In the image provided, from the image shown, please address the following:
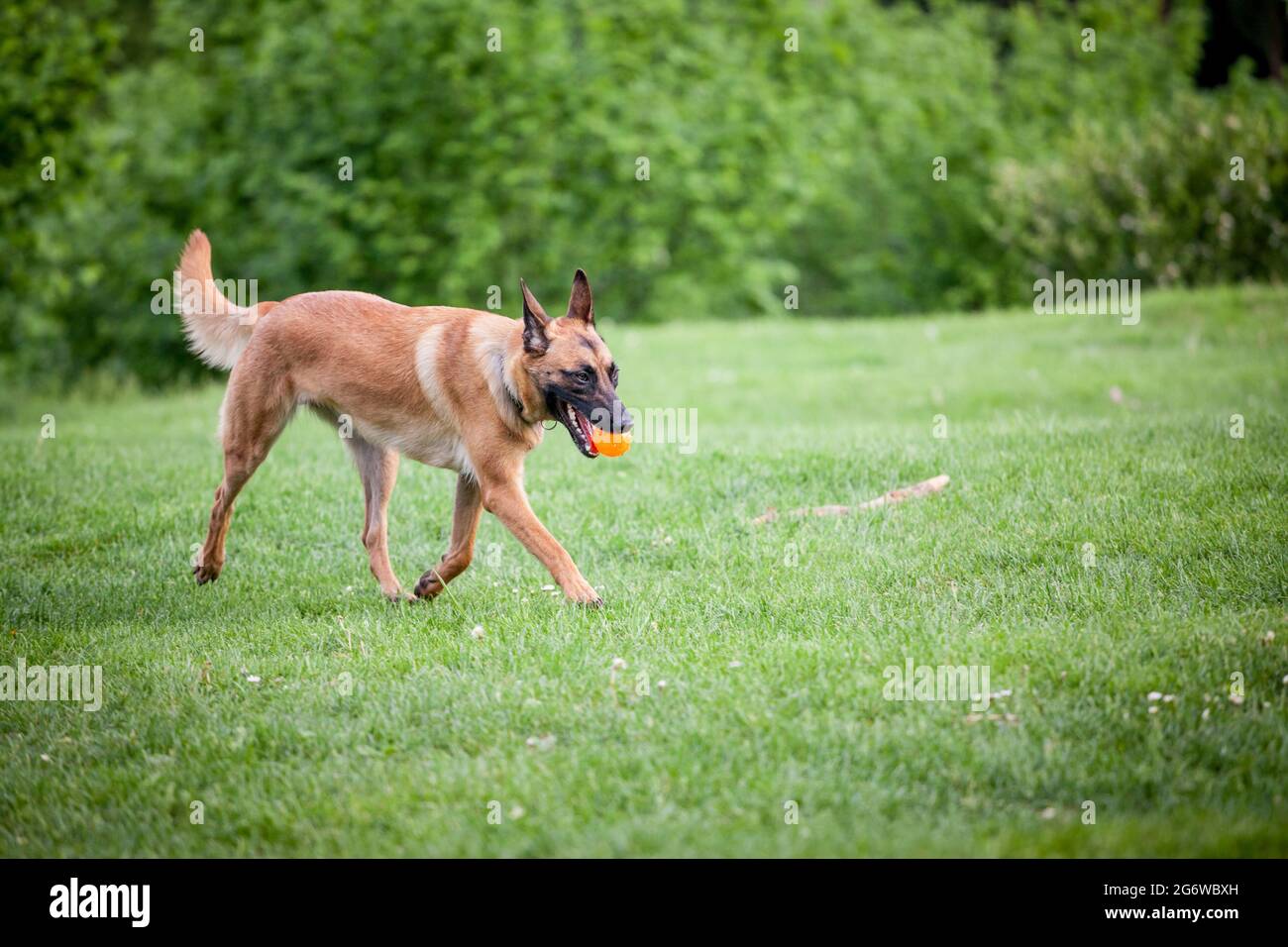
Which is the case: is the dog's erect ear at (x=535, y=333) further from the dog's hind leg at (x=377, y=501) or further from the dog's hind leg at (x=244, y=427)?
the dog's hind leg at (x=244, y=427)

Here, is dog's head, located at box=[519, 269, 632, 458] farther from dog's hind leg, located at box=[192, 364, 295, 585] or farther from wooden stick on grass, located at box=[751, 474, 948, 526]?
wooden stick on grass, located at box=[751, 474, 948, 526]

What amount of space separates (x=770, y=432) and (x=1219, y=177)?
428 inches

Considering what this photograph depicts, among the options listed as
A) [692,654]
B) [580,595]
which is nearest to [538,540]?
[580,595]

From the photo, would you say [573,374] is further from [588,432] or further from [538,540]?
[538,540]

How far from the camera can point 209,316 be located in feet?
24.2

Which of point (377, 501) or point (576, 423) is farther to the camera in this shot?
point (377, 501)

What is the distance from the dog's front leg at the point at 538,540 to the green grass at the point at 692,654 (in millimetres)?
152

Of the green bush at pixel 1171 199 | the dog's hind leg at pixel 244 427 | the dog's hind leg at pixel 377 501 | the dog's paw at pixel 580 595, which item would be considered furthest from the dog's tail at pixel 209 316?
the green bush at pixel 1171 199

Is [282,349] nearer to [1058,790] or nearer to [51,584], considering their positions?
[51,584]

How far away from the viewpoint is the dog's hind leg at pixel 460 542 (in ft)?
22.2

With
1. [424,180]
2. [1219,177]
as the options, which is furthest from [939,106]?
[424,180]

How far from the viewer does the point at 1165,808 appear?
4.19 meters

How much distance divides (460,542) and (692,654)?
176 cm

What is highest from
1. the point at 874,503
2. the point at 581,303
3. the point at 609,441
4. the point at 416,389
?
the point at 581,303
